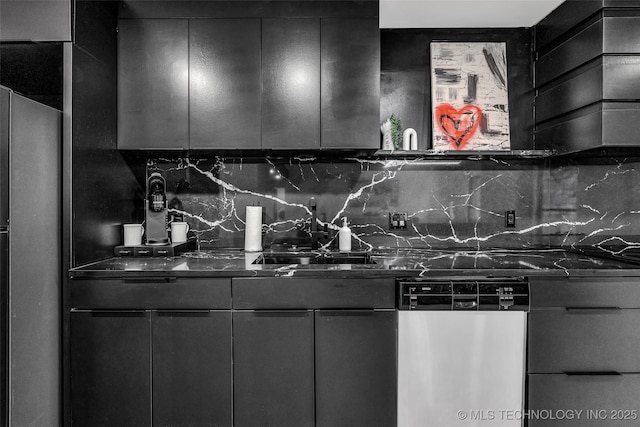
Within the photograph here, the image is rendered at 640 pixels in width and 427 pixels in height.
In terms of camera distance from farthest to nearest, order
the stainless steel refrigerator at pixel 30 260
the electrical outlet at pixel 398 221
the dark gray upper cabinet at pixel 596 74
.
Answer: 1. the electrical outlet at pixel 398 221
2. the dark gray upper cabinet at pixel 596 74
3. the stainless steel refrigerator at pixel 30 260

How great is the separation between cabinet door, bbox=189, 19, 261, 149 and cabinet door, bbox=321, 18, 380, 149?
0.39m

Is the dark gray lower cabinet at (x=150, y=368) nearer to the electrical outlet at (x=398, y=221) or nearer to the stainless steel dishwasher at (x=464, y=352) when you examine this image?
the stainless steel dishwasher at (x=464, y=352)

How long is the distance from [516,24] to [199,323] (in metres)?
2.57

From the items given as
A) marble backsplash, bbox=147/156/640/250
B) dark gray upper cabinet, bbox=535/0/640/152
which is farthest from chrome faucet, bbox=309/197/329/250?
dark gray upper cabinet, bbox=535/0/640/152

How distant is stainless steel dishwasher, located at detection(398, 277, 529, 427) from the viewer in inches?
75.6

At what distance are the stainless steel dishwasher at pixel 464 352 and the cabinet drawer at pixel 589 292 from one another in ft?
0.35

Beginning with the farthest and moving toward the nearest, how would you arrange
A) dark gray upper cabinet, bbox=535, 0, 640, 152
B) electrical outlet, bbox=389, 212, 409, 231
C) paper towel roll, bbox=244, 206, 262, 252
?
electrical outlet, bbox=389, 212, 409, 231 < paper towel roll, bbox=244, 206, 262, 252 < dark gray upper cabinet, bbox=535, 0, 640, 152

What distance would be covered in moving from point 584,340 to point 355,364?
107 centimetres

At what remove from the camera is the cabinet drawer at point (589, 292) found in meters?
1.92

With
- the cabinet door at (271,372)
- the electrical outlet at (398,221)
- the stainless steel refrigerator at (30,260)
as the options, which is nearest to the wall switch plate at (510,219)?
the electrical outlet at (398,221)

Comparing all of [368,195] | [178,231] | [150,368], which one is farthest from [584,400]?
[178,231]

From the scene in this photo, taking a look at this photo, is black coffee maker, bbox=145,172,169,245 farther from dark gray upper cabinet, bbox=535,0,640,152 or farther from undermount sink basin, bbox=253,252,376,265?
dark gray upper cabinet, bbox=535,0,640,152

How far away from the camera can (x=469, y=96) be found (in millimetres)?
2633

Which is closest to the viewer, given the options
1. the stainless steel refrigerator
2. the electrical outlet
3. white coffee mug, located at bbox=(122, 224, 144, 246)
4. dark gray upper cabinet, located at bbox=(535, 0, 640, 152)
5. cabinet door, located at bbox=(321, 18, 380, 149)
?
the stainless steel refrigerator
